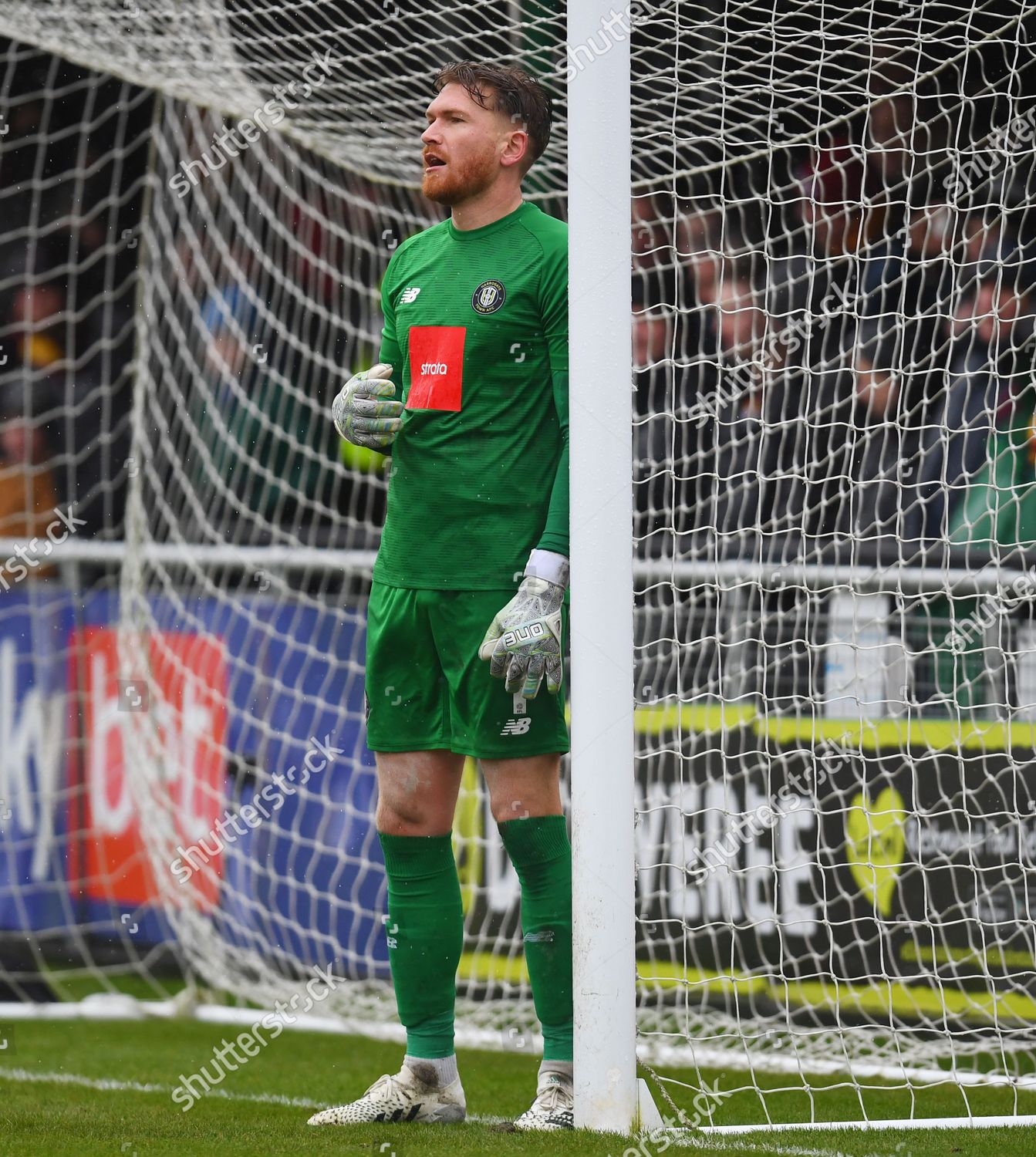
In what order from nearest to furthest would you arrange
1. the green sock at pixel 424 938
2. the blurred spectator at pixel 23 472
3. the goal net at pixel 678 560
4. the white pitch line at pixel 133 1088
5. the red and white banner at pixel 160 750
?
the green sock at pixel 424 938, the white pitch line at pixel 133 1088, the goal net at pixel 678 560, the red and white banner at pixel 160 750, the blurred spectator at pixel 23 472

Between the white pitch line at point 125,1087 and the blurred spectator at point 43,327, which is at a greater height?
the blurred spectator at point 43,327

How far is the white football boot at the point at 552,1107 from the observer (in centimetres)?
254

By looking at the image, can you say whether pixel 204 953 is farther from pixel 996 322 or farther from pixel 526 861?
pixel 996 322

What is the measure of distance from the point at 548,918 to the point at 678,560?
5.93 feet

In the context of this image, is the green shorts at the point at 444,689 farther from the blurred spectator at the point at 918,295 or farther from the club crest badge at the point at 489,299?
the blurred spectator at the point at 918,295

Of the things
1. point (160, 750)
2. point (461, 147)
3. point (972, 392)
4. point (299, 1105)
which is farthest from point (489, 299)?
point (160, 750)

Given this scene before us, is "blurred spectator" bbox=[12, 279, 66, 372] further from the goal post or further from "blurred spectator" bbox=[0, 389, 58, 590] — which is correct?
the goal post

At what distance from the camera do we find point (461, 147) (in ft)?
9.04

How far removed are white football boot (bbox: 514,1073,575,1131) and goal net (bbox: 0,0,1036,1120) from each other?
51cm

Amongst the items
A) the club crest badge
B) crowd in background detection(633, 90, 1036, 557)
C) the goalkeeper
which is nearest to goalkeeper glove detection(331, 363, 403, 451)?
the goalkeeper

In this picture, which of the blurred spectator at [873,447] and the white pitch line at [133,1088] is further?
the blurred spectator at [873,447]

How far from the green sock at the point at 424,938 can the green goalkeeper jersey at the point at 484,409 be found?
0.48 m

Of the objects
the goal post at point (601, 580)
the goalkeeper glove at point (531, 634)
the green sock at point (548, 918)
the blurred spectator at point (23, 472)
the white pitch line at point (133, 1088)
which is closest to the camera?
the goal post at point (601, 580)

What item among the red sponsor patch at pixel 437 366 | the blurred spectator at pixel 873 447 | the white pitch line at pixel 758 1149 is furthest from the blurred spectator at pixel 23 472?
the white pitch line at pixel 758 1149
